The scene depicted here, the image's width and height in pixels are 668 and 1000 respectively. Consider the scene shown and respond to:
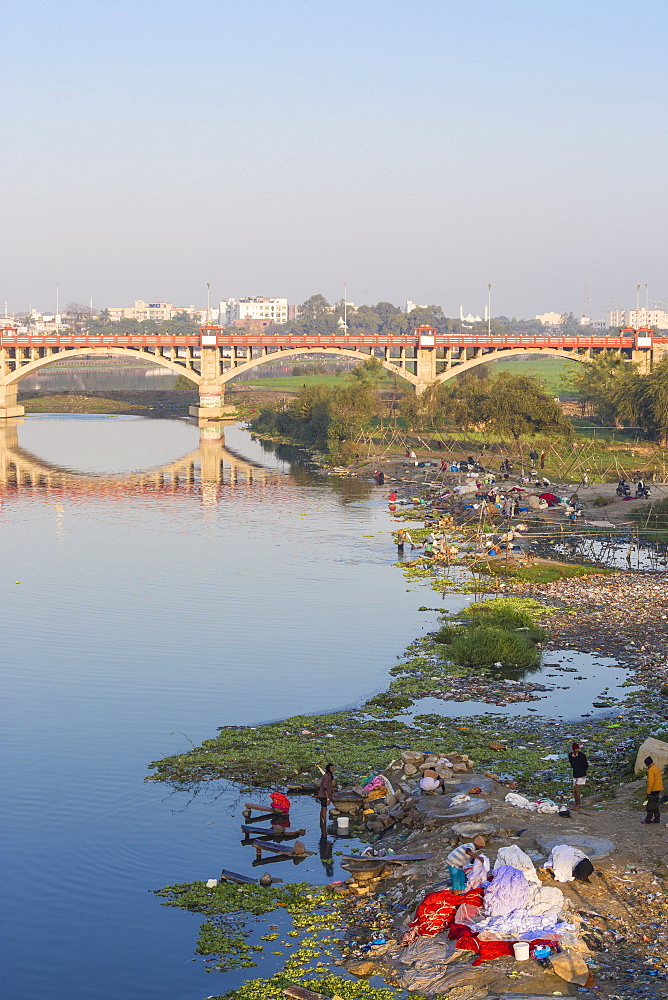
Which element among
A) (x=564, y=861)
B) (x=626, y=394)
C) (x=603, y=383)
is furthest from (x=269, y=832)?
(x=603, y=383)

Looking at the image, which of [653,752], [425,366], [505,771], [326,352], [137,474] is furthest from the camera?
[425,366]

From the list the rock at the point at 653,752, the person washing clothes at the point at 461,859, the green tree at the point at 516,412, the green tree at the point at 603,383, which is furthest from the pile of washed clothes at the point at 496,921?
the green tree at the point at 603,383

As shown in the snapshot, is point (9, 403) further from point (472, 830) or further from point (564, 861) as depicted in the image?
point (564, 861)

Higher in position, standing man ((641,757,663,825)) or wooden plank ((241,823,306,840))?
standing man ((641,757,663,825))

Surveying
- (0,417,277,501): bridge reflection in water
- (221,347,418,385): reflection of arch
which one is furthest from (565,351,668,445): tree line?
(0,417,277,501): bridge reflection in water

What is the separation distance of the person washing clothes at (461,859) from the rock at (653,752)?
569 cm

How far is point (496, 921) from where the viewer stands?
17000mm

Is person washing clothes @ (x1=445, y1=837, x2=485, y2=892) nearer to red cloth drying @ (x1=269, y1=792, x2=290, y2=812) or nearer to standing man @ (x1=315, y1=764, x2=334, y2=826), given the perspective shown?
standing man @ (x1=315, y1=764, x2=334, y2=826)

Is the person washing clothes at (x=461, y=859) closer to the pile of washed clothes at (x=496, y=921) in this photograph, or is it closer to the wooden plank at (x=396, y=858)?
the pile of washed clothes at (x=496, y=921)

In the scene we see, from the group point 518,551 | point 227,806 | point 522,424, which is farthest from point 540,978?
point 522,424

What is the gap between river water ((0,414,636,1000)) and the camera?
19.2 m

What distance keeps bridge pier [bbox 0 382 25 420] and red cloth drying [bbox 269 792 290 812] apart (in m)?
109

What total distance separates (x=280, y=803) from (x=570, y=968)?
27.1 ft

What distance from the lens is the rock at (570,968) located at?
16.0 m
